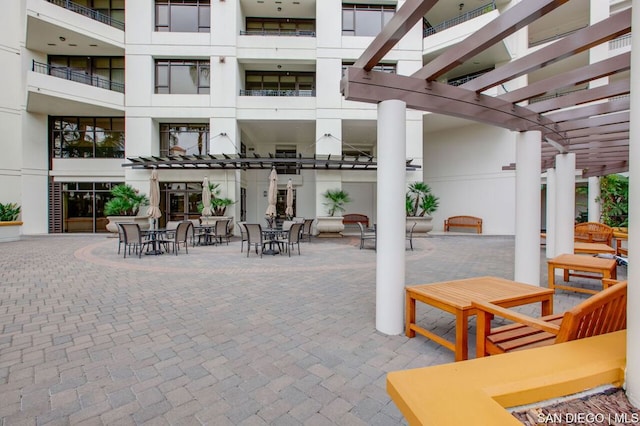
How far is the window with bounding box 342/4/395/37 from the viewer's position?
1590cm

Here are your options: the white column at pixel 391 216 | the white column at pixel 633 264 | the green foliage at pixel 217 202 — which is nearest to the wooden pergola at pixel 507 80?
the white column at pixel 391 216

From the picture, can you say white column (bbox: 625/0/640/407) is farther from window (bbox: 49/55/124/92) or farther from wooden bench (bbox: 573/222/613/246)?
window (bbox: 49/55/124/92)

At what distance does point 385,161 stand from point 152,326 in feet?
11.5

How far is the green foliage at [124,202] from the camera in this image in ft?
44.9

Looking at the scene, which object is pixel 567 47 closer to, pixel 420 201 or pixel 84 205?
pixel 420 201

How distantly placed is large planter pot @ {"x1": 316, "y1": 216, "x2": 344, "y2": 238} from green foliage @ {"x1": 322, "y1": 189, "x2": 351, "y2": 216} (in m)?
0.61

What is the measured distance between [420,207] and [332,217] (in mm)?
4449

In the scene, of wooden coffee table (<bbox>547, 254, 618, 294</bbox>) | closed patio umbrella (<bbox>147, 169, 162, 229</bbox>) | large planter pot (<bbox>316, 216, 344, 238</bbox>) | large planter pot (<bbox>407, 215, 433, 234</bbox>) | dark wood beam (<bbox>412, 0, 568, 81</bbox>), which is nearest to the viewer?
dark wood beam (<bbox>412, 0, 568, 81</bbox>)

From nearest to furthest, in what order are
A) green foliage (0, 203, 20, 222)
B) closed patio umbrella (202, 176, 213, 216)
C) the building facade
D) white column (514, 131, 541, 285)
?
white column (514, 131, 541, 285) → green foliage (0, 203, 20, 222) → closed patio umbrella (202, 176, 213, 216) → the building facade

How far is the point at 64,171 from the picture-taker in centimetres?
1616

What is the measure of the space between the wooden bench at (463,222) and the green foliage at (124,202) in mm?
16736

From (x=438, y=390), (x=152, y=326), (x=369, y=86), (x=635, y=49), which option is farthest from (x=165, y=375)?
(x=635, y=49)

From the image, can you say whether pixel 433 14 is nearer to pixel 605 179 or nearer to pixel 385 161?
pixel 605 179

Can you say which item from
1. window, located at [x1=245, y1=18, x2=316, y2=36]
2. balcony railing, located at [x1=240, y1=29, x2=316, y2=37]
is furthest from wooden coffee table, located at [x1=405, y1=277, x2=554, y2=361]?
window, located at [x1=245, y1=18, x2=316, y2=36]
